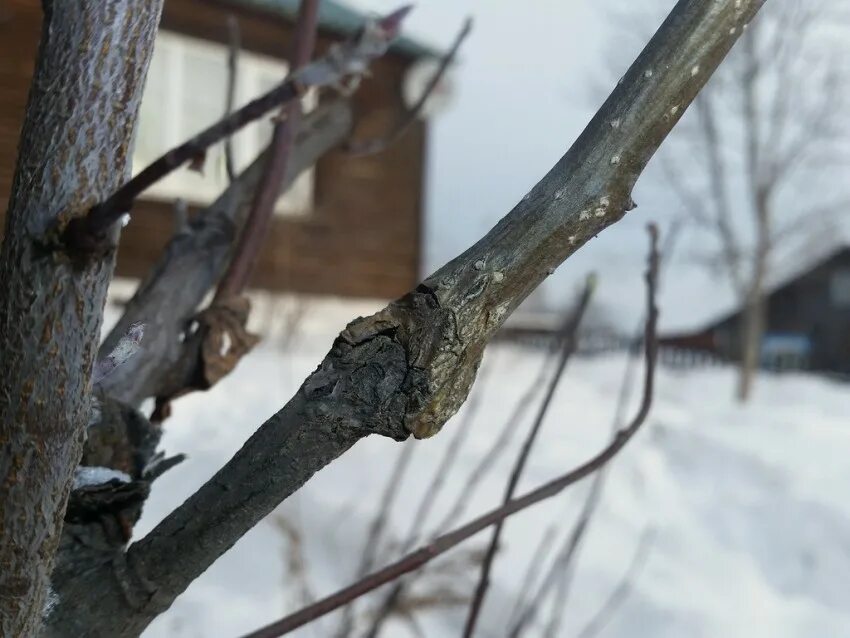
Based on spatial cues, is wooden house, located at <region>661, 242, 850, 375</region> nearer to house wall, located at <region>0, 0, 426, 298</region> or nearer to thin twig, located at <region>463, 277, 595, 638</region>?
house wall, located at <region>0, 0, 426, 298</region>

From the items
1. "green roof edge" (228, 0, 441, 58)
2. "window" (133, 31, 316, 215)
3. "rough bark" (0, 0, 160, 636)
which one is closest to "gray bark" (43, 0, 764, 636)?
"rough bark" (0, 0, 160, 636)

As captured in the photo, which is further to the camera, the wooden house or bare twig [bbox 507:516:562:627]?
the wooden house

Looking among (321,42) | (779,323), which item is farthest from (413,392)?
(779,323)

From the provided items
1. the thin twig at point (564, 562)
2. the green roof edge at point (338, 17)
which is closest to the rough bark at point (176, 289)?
the thin twig at point (564, 562)

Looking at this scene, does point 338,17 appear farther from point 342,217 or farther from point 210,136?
point 210,136

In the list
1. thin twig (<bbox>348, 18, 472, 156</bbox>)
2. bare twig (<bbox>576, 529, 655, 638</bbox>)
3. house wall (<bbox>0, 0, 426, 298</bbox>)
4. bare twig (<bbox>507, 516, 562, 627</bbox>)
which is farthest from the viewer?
house wall (<bbox>0, 0, 426, 298</bbox>)

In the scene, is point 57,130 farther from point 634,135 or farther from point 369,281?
point 369,281

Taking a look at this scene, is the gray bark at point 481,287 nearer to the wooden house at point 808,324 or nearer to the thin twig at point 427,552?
the thin twig at point 427,552
